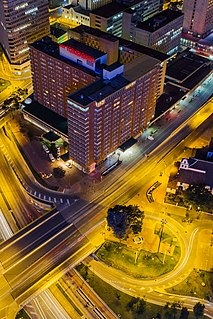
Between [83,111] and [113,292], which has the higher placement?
[83,111]

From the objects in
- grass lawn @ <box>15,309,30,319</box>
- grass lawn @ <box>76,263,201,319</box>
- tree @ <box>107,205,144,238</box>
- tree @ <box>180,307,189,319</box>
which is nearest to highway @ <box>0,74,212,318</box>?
grass lawn @ <box>15,309,30,319</box>

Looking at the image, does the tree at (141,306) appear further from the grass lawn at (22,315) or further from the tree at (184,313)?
the grass lawn at (22,315)

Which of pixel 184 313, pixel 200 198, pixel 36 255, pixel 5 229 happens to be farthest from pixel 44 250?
pixel 200 198

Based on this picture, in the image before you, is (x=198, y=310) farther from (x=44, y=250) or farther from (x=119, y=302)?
(x=44, y=250)

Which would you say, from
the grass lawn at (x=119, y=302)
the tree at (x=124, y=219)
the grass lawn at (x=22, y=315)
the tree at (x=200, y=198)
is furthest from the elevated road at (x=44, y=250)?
→ the tree at (x=200, y=198)

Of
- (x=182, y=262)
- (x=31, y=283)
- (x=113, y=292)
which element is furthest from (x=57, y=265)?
(x=182, y=262)

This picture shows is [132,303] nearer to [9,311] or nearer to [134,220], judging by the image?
[134,220]
